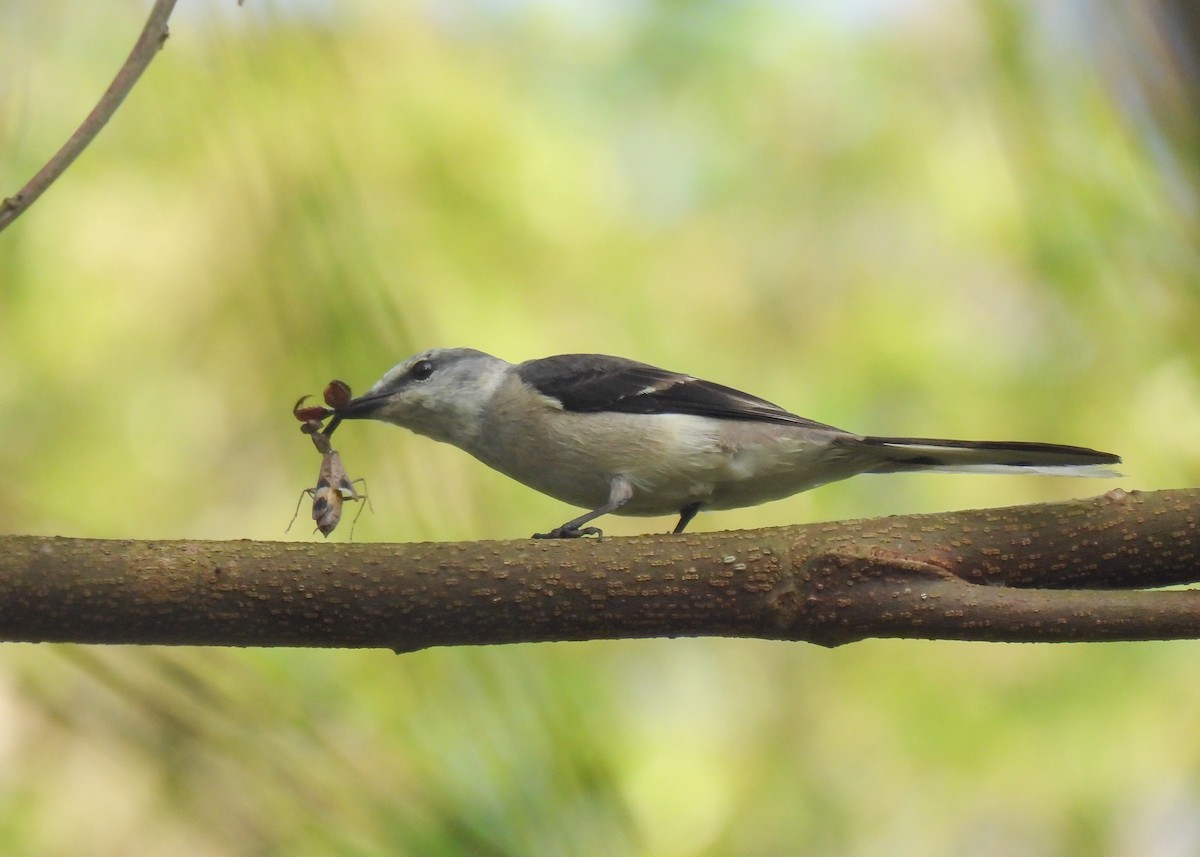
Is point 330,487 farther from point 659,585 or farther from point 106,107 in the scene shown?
point 106,107

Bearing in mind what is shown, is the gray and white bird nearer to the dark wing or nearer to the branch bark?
the dark wing

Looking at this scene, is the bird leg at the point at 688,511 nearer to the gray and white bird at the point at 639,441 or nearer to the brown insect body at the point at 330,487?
the gray and white bird at the point at 639,441

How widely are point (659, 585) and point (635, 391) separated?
159 cm

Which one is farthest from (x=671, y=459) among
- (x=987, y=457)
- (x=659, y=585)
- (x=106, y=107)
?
(x=106, y=107)

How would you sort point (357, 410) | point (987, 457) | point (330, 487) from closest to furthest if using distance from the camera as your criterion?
1. point (330, 487)
2. point (987, 457)
3. point (357, 410)

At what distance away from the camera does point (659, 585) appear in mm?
2791

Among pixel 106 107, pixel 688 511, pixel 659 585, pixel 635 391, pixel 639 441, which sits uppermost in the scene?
pixel 106 107

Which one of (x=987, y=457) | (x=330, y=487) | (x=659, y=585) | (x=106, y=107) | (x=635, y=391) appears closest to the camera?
(x=106, y=107)

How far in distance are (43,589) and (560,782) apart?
52.2 inches

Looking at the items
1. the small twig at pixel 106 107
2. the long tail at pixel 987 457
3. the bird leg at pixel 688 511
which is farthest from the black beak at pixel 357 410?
the long tail at pixel 987 457

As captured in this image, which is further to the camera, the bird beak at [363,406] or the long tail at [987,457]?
the bird beak at [363,406]

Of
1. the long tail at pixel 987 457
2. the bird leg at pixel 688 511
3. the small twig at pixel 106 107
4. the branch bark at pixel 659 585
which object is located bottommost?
the branch bark at pixel 659 585

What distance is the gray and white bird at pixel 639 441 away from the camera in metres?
3.95

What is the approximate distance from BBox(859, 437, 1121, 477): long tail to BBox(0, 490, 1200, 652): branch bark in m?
0.44
